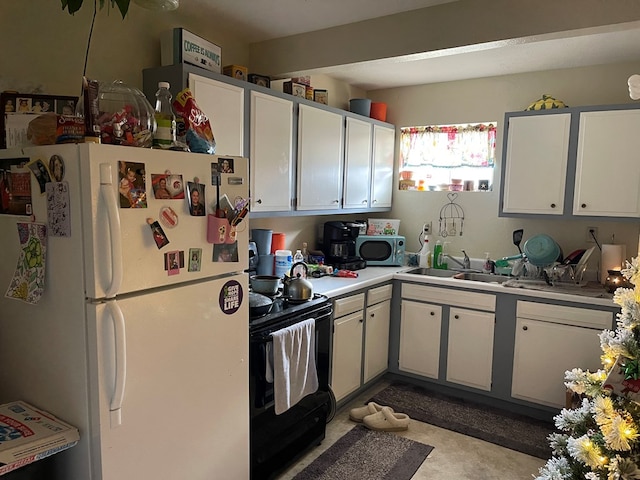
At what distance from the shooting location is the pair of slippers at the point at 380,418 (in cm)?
292

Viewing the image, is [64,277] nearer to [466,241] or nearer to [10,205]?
[10,205]

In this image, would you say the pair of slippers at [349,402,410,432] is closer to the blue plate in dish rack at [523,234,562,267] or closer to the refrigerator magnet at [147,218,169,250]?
the blue plate in dish rack at [523,234,562,267]

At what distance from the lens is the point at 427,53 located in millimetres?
2629

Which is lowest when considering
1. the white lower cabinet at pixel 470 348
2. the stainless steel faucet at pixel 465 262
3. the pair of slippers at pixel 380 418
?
the pair of slippers at pixel 380 418

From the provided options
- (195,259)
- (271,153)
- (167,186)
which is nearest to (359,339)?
(271,153)

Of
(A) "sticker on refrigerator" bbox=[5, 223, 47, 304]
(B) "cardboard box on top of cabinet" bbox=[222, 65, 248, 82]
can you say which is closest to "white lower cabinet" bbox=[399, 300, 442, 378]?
(B) "cardboard box on top of cabinet" bbox=[222, 65, 248, 82]

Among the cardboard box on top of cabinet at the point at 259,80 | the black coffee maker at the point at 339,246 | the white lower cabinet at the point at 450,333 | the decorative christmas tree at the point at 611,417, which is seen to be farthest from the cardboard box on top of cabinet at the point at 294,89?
the decorative christmas tree at the point at 611,417

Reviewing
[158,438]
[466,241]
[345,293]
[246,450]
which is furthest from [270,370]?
[466,241]

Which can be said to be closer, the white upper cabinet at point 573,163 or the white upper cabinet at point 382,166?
the white upper cabinet at point 573,163

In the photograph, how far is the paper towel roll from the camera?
3215 millimetres

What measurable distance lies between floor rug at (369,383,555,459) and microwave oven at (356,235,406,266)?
102cm

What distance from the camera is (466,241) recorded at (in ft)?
13.0

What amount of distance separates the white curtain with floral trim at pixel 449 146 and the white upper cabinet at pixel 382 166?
172mm

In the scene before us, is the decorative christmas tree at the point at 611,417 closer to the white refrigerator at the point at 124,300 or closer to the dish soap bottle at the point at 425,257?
the white refrigerator at the point at 124,300
